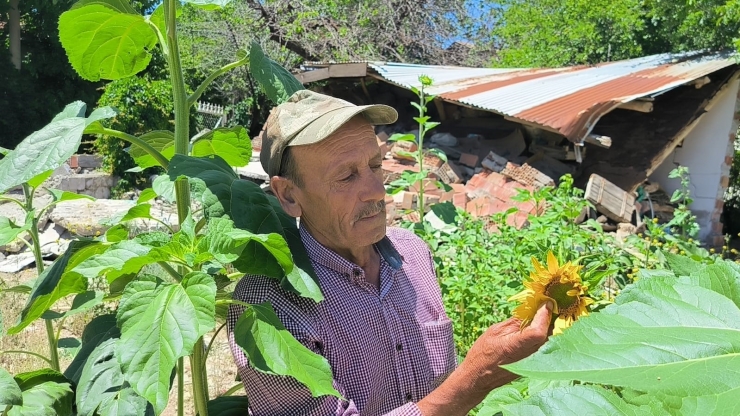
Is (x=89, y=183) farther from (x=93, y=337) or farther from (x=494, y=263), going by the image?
(x=93, y=337)

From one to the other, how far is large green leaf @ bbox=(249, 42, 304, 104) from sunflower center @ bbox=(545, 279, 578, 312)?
694 millimetres

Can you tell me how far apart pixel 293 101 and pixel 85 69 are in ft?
1.55

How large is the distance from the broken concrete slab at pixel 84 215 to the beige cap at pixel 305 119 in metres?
6.25

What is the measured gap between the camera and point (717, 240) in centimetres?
958

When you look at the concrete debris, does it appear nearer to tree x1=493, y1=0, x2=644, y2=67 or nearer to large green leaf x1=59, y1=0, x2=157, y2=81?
tree x1=493, y1=0, x2=644, y2=67

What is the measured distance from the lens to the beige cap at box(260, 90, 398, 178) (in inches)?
62.0

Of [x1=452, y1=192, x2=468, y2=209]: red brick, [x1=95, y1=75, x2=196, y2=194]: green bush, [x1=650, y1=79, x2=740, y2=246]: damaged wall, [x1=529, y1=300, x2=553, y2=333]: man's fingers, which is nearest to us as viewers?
[x1=529, y1=300, x2=553, y2=333]: man's fingers

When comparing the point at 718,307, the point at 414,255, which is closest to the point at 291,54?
the point at 414,255

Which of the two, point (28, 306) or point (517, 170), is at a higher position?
point (28, 306)

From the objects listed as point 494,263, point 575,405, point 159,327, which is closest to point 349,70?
point 494,263

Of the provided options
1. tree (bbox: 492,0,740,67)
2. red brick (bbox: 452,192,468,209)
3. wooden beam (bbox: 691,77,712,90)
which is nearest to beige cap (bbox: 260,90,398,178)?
red brick (bbox: 452,192,468,209)

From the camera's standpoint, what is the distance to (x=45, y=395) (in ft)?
4.69

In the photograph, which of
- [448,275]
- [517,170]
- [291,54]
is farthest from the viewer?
[291,54]

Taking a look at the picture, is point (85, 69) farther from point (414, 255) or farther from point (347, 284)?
point (414, 255)
